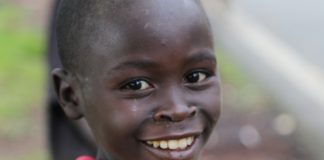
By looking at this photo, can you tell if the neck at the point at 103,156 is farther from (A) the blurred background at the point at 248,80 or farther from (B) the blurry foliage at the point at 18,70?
(B) the blurry foliage at the point at 18,70

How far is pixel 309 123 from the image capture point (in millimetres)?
5367

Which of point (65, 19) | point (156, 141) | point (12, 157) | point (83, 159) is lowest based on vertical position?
point (12, 157)

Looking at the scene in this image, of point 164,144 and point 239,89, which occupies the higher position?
point 164,144

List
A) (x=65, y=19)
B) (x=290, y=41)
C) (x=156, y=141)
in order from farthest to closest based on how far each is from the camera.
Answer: (x=290, y=41)
(x=65, y=19)
(x=156, y=141)

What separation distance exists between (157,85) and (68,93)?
0.33 meters

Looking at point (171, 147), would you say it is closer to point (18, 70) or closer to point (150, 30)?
point (150, 30)

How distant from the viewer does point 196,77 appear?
2.14m

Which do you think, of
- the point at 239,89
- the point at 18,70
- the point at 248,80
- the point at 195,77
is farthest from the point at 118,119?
the point at 18,70

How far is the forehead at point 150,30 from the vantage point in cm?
209

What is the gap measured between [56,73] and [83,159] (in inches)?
9.1

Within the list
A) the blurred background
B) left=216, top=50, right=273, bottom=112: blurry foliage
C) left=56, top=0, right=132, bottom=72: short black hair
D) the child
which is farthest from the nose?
left=216, top=50, right=273, bottom=112: blurry foliage

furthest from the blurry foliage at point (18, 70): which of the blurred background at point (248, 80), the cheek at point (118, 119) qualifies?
the cheek at point (118, 119)

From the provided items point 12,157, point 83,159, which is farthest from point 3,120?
point 83,159

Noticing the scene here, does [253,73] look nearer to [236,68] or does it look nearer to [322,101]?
[236,68]
